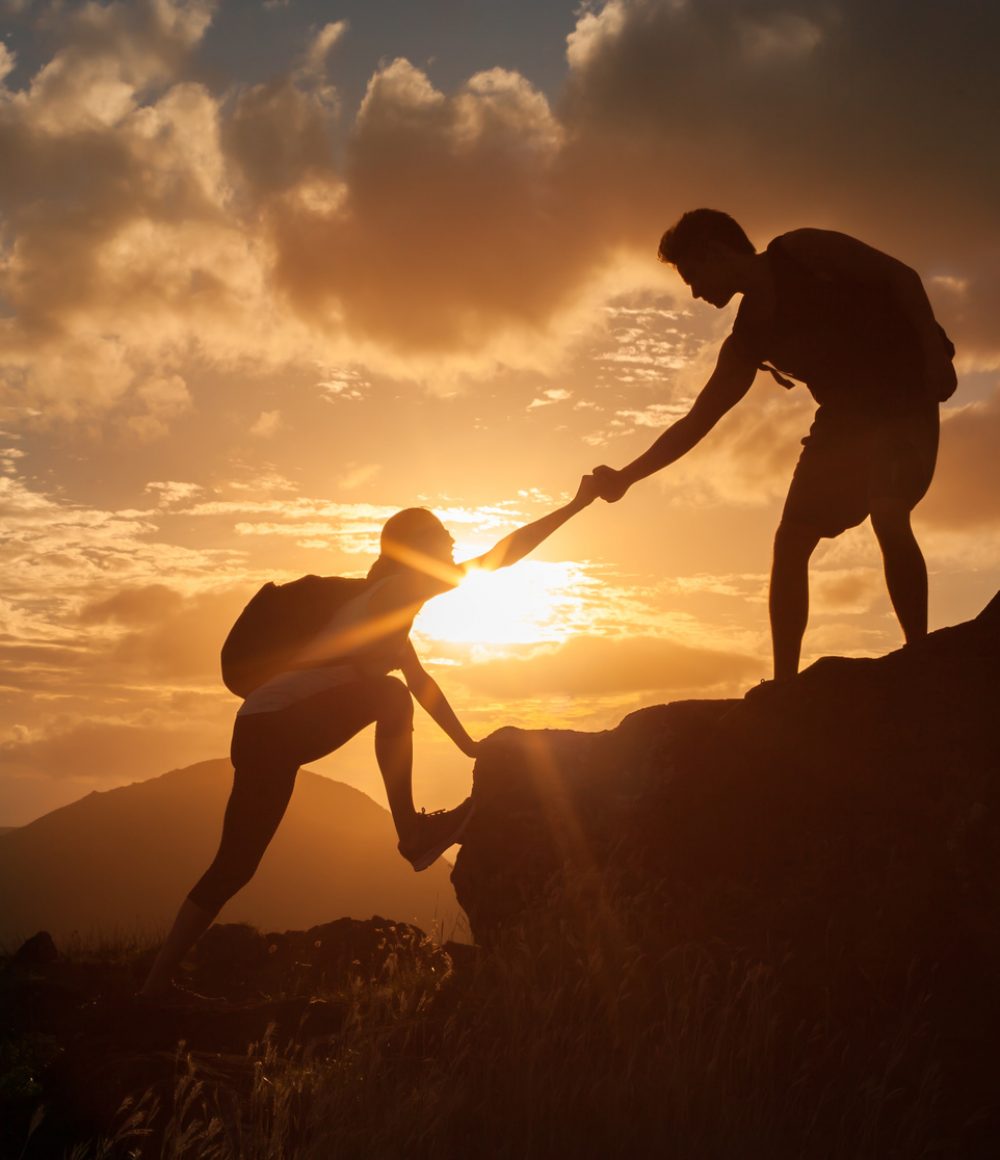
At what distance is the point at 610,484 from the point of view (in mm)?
7004

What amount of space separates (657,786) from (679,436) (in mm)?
2042

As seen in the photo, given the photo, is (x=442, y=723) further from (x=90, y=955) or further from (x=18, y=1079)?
(x=90, y=955)

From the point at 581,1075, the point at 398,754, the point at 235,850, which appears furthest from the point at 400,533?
the point at 581,1075

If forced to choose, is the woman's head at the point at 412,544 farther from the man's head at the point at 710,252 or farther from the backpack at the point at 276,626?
the man's head at the point at 710,252

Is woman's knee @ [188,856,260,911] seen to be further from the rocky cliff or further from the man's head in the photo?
the man's head

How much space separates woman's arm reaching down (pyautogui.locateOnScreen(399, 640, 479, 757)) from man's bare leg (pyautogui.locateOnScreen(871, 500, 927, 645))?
2.48 m

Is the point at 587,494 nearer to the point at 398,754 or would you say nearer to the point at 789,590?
the point at 789,590

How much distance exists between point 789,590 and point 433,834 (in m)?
2.34

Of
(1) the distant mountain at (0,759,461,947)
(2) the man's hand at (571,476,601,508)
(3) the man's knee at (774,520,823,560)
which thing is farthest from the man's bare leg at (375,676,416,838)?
(1) the distant mountain at (0,759,461,947)

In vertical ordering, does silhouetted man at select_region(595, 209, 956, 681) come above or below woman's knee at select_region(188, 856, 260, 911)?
above

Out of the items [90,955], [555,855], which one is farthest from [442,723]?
[90,955]

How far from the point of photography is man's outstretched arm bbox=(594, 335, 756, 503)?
6.41 m

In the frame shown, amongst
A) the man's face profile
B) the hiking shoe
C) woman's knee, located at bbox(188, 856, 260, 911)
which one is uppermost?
the man's face profile

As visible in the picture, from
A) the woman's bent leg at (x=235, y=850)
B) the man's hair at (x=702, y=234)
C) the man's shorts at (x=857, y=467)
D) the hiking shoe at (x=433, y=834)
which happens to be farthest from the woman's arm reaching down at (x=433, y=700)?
the man's hair at (x=702, y=234)
